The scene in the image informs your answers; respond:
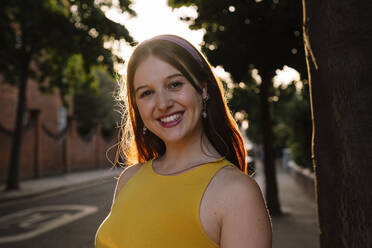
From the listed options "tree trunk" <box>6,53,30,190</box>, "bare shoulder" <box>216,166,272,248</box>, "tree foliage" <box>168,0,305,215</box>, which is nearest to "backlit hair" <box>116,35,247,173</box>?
"bare shoulder" <box>216,166,272,248</box>

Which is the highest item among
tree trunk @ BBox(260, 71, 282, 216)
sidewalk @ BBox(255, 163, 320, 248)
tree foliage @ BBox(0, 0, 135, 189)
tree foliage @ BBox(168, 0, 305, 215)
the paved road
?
tree foliage @ BBox(0, 0, 135, 189)

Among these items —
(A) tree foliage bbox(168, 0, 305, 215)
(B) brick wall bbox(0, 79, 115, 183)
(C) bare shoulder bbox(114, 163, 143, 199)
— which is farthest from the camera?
(B) brick wall bbox(0, 79, 115, 183)

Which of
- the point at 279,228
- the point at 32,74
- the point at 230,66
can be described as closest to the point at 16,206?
the point at 32,74

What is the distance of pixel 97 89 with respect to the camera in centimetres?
1531

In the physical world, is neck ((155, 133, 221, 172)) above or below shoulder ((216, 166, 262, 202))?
above

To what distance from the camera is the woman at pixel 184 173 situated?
1.35 meters

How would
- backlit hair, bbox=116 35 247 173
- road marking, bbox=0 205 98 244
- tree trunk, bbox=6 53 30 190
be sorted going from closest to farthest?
1. backlit hair, bbox=116 35 247 173
2. road marking, bbox=0 205 98 244
3. tree trunk, bbox=6 53 30 190

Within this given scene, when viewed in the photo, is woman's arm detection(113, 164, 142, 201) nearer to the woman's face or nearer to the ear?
the woman's face

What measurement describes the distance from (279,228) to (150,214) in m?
6.54

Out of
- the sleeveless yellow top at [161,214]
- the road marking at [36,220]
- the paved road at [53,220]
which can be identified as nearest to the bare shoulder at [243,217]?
the sleeveless yellow top at [161,214]

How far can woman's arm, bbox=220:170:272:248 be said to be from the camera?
131 cm

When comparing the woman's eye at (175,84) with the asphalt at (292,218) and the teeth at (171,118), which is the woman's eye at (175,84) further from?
the asphalt at (292,218)

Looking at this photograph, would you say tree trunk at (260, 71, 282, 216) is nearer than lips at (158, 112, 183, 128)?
No

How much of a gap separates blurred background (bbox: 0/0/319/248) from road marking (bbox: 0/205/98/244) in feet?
0.08
